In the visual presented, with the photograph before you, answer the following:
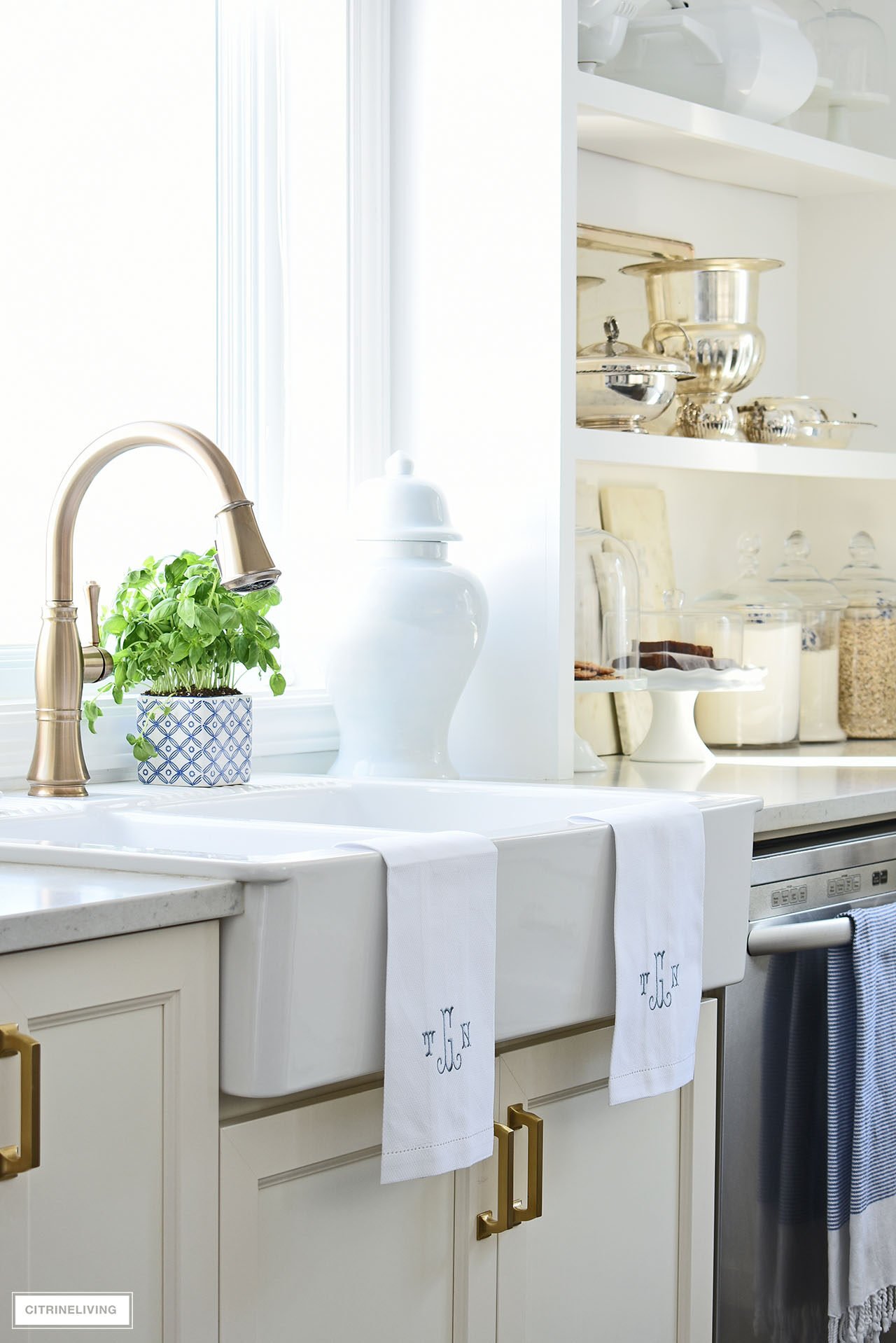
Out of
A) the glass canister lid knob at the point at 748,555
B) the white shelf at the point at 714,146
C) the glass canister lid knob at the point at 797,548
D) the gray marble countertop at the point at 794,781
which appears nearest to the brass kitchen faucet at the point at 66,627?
the gray marble countertop at the point at 794,781

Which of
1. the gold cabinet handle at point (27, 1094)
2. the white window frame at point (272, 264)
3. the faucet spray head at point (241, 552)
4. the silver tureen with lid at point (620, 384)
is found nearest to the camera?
the gold cabinet handle at point (27, 1094)

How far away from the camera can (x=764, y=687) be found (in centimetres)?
236

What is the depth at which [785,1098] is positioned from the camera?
5.47 ft

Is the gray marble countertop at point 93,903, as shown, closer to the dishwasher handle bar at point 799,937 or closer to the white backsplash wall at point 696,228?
the dishwasher handle bar at point 799,937

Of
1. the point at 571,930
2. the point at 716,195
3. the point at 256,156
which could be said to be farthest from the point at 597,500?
the point at 571,930

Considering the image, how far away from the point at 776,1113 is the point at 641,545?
0.99 meters

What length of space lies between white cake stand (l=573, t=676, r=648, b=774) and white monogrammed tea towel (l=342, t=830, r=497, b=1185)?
0.83 metres

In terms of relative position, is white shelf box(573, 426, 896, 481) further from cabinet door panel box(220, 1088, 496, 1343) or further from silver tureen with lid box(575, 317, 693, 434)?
cabinet door panel box(220, 1088, 496, 1343)

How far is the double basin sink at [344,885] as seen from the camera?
3.38 ft

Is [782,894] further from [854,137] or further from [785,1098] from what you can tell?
[854,137]

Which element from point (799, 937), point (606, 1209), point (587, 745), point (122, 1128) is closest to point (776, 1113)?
point (799, 937)

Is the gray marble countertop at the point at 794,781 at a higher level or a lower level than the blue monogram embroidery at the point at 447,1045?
higher

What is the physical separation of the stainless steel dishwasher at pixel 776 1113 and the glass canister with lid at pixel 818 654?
2.44 feet

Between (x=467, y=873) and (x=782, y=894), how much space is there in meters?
0.67
